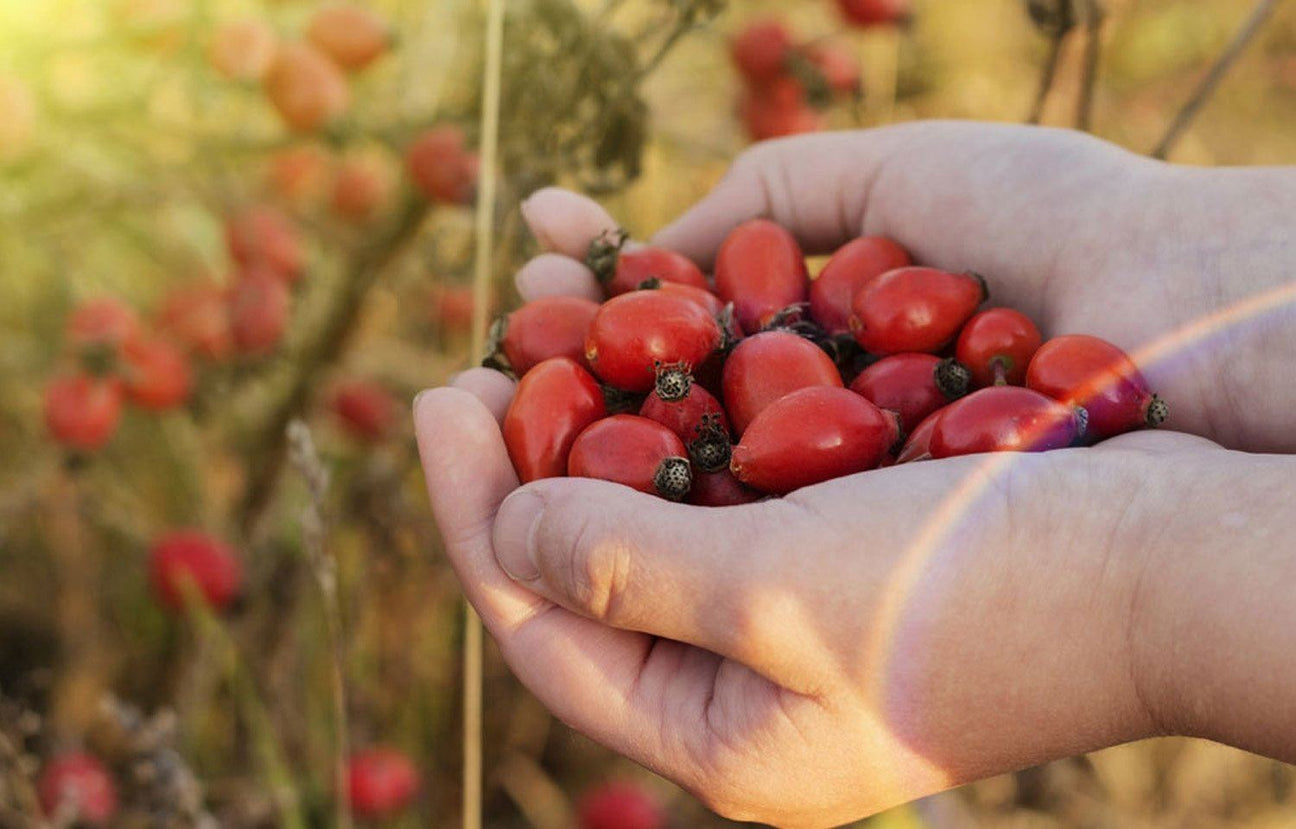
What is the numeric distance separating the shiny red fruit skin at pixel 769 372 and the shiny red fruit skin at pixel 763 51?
1.09m

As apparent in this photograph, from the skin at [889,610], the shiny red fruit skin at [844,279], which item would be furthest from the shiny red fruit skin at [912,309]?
the skin at [889,610]

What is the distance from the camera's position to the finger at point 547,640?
129cm

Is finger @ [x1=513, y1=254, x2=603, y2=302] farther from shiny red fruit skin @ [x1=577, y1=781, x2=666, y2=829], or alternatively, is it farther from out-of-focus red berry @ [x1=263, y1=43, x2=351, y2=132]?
shiny red fruit skin @ [x1=577, y1=781, x2=666, y2=829]

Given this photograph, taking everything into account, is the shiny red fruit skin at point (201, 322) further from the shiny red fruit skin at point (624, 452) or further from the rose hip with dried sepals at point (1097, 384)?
the rose hip with dried sepals at point (1097, 384)

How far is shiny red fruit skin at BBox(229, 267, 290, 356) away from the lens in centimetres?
219

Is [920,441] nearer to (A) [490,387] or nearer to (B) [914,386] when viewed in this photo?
(B) [914,386]

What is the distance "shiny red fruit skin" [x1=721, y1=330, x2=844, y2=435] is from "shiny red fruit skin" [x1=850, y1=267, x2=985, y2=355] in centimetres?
14

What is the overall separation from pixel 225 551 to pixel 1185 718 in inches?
65.0

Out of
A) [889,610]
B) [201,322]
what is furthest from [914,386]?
[201,322]

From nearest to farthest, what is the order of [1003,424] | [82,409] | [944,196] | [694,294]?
[1003,424], [694,294], [944,196], [82,409]

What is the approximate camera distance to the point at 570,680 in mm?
1310

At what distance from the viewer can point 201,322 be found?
88.7 inches

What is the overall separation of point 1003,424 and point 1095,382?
19cm

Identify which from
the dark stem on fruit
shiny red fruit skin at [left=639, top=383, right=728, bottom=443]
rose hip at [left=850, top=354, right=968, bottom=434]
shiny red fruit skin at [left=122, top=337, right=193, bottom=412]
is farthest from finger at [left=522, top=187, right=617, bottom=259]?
the dark stem on fruit
